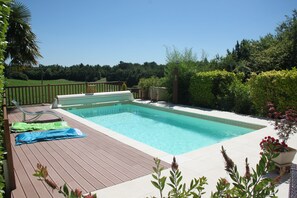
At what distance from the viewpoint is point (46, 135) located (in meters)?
5.92

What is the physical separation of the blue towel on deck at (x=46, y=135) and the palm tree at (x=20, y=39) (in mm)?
4175

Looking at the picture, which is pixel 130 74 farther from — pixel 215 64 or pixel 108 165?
pixel 108 165

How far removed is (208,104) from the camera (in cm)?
1043

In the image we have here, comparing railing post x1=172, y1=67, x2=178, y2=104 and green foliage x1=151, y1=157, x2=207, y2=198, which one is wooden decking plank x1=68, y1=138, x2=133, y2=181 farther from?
railing post x1=172, y1=67, x2=178, y2=104

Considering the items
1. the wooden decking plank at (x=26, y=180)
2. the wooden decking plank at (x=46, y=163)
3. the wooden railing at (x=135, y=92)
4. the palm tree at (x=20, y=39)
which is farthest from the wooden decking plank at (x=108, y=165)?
the wooden railing at (x=135, y=92)

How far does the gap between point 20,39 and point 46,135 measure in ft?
15.5

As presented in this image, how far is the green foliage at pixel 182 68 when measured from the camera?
11.5m

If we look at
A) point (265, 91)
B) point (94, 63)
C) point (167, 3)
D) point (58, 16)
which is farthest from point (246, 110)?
point (94, 63)

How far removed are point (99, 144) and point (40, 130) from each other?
7.40ft

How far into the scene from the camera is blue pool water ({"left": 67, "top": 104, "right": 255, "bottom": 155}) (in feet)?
23.7

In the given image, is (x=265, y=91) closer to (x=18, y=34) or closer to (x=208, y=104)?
(x=208, y=104)

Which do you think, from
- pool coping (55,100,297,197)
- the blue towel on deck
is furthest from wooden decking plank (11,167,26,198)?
the blue towel on deck

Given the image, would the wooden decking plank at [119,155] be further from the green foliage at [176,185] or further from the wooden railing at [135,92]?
the wooden railing at [135,92]

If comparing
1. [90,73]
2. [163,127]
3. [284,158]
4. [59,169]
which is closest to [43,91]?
[163,127]
